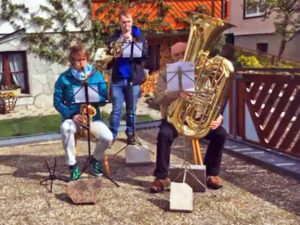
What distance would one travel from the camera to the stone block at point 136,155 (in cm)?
473

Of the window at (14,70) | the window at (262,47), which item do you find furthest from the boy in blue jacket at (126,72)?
the window at (262,47)

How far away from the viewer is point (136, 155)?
4.73 meters

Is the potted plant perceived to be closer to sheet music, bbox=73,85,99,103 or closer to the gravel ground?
the gravel ground

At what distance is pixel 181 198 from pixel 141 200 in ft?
1.46

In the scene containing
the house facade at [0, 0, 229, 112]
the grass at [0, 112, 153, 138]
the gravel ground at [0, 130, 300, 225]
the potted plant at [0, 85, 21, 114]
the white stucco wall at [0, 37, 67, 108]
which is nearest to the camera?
the gravel ground at [0, 130, 300, 225]

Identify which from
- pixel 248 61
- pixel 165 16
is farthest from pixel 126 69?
pixel 165 16

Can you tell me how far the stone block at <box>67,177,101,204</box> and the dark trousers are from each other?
59 cm

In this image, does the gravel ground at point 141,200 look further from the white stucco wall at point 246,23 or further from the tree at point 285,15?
the white stucco wall at point 246,23

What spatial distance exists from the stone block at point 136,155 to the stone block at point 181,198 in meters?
1.21

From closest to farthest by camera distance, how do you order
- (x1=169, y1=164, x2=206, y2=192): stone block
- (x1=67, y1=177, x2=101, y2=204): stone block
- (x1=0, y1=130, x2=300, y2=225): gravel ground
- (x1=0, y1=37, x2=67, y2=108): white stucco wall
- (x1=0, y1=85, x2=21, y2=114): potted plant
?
1. (x1=0, y1=130, x2=300, y2=225): gravel ground
2. (x1=67, y1=177, x2=101, y2=204): stone block
3. (x1=169, y1=164, x2=206, y2=192): stone block
4. (x1=0, y1=85, x2=21, y2=114): potted plant
5. (x1=0, y1=37, x2=67, y2=108): white stucco wall

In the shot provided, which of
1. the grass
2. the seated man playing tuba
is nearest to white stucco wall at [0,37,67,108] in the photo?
the grass

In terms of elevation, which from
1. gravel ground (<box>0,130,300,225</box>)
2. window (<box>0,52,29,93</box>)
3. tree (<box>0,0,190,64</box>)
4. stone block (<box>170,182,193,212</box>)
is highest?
tree (<box>0,0,190,64</box>)

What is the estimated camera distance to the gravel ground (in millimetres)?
3387

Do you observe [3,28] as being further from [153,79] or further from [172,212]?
[172,212]
